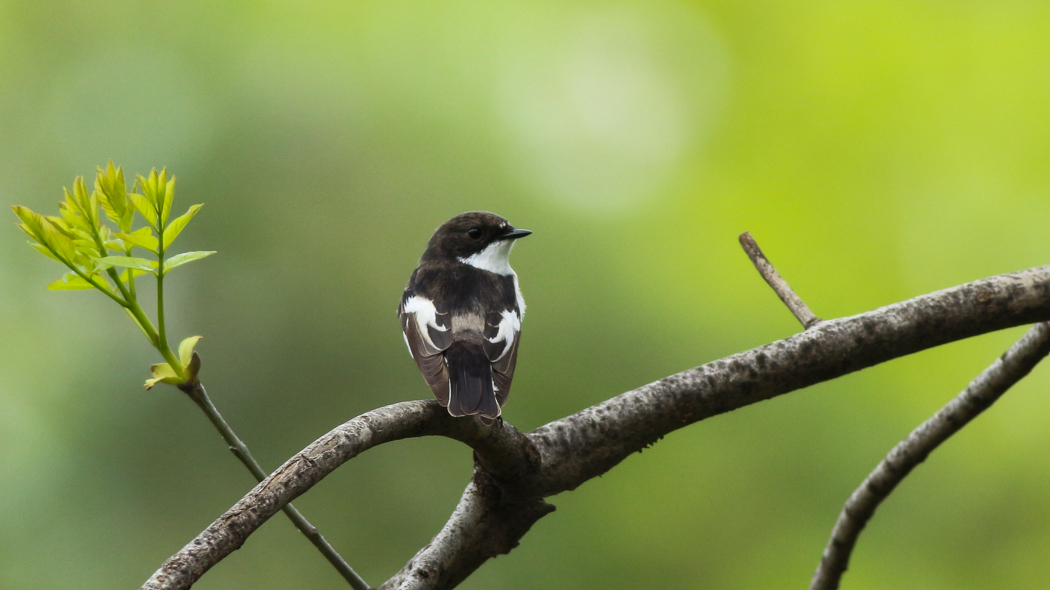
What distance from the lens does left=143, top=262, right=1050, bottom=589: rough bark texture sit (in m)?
2.40

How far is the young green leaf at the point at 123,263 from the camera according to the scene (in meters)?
1.56

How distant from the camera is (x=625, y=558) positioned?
24.3 ft

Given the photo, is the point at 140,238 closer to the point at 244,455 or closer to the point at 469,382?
the point at 244,455

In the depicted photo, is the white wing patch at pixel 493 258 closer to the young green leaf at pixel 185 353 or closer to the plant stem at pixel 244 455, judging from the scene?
the plant stem at pixel 244 455

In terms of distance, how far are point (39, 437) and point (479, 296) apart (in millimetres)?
5331

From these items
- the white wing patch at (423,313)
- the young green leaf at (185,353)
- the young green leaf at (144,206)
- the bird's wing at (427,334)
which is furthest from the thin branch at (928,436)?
the young green leaf at (144,206)

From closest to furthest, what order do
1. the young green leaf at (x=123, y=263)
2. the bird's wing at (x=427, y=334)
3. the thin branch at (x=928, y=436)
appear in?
the young green leaf at (x=123, y=263)
the thin branch at (x=928, y=436)
the bird's wing at (x=427, y=334)

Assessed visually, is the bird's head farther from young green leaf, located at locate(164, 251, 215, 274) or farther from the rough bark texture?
young green leaf, located at locate(164, 251, 215, 274)

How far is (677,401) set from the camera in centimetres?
240

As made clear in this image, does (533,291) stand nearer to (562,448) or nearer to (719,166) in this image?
(719,166)

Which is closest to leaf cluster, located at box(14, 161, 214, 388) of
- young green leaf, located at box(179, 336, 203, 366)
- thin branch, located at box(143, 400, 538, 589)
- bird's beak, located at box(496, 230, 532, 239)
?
young green leaf, located at box(179, 336, 203, 366)

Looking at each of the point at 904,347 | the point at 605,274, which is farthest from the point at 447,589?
the point at 605,274

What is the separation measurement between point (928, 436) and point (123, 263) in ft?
8.71

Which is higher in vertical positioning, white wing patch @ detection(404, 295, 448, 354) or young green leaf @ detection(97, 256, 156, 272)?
young green leaf @ detection(97, 256, 156, 272)
